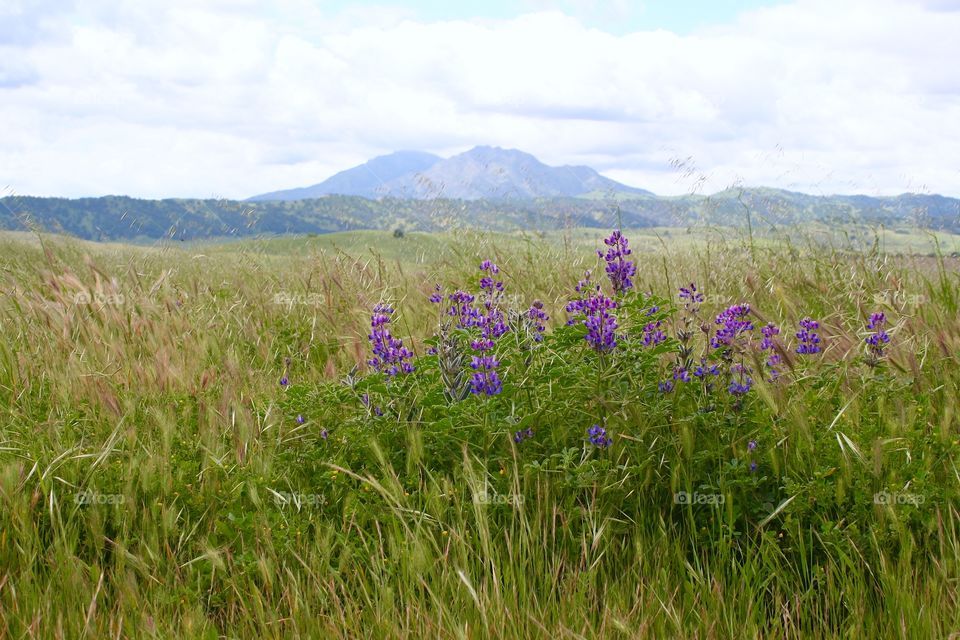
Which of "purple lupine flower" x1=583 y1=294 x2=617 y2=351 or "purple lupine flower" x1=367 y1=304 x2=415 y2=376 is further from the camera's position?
"purple lupine flower" x1=367 y1=304 x2=415 y2=376

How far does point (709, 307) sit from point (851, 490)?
2613mm

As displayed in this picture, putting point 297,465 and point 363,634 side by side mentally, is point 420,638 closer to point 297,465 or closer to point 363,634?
point 363,634

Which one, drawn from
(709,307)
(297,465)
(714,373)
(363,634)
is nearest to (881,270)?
(709,307)

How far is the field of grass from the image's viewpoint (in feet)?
6.79

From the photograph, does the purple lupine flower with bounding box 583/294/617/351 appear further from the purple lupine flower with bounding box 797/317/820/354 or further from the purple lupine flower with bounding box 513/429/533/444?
the purple lupine flower with bounding box 797/317/820/354

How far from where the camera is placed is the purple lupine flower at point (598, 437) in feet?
8.04

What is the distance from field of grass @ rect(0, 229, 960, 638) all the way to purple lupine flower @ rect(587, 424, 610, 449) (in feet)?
0.05

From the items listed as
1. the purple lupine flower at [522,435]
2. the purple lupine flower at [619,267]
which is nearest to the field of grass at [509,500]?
the purple lupine flower at [522,435]

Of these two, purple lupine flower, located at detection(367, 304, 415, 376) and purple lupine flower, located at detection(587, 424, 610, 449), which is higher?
purple lupine flower, located at detection(367, 304, 415, 376)

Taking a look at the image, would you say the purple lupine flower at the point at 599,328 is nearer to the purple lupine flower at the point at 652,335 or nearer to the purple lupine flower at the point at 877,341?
the purple lupine flower at the point at 652,335

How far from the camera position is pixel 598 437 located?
2475 mm

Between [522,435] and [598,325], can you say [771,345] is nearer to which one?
[598,325]

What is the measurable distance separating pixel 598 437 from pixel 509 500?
0.37 metres

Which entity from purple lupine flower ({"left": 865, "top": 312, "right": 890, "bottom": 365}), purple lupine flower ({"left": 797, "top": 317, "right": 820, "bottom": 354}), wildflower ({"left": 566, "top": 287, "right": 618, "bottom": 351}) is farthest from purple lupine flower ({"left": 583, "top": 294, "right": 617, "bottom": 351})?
purple lupine flower ({"left": 865, "top": 312, "right": 890, "bottom": 365})
